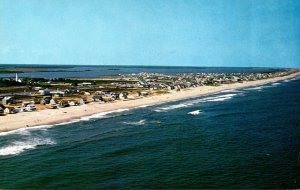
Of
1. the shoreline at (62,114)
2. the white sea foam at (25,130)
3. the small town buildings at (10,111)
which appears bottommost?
the white sea foam at (25,130)

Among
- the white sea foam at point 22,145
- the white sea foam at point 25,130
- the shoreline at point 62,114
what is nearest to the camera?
the white sea foam at point 22,145

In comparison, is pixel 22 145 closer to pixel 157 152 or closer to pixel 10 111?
pixel 157 152

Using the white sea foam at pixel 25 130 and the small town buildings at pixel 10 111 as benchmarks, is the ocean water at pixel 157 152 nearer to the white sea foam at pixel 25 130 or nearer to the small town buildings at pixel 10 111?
the white sea foam at pixel 25 130

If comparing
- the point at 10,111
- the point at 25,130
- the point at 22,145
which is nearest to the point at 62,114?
the point at 10,111

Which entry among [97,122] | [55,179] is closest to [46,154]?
[55,179]

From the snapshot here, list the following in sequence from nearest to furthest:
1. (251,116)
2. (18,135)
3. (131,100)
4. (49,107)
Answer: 1. (18,135)
2. (251,116)
3. (49,107)
4. (131,100)

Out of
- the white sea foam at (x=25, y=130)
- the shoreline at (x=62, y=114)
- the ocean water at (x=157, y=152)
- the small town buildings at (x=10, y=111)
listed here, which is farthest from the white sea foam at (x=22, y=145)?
the small town buildings at (x=10, y=111)

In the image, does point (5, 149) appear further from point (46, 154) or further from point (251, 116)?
point (251, 116)
